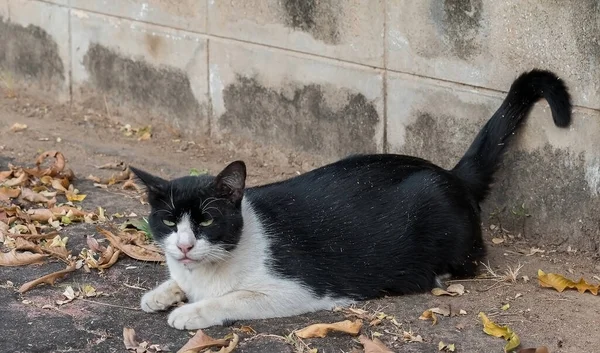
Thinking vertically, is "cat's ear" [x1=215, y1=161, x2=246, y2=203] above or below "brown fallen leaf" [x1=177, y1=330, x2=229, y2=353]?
above

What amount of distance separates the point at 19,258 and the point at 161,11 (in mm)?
2526

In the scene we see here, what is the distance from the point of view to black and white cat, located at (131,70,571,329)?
4.30 metres

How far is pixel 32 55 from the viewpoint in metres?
8.09

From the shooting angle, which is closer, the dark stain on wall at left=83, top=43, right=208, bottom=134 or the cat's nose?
the cat's nose

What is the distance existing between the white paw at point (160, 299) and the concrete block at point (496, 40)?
1.96m

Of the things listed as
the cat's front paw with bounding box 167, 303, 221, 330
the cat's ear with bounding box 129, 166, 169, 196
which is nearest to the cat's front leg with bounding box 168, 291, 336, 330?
the cat's front paw with bounding box 167, 303, 221, 330

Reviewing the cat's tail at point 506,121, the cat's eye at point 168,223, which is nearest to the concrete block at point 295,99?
the cat's tail at point 506,121

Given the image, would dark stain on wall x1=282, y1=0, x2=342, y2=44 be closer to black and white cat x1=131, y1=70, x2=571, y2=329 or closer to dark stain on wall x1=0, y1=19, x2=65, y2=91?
black and white cat x1=131, y1=70, x2=571, y2=329

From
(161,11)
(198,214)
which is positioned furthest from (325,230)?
(161,11)

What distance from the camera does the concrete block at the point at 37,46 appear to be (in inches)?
308

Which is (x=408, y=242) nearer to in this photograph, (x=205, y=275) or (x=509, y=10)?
(x=205, y=275)

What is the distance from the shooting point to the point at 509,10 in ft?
16.7

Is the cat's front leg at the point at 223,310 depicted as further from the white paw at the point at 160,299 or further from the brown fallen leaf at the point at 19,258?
the brown fallen leaf at the point at 19,258

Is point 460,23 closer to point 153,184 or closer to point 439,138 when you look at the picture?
point 439,138
